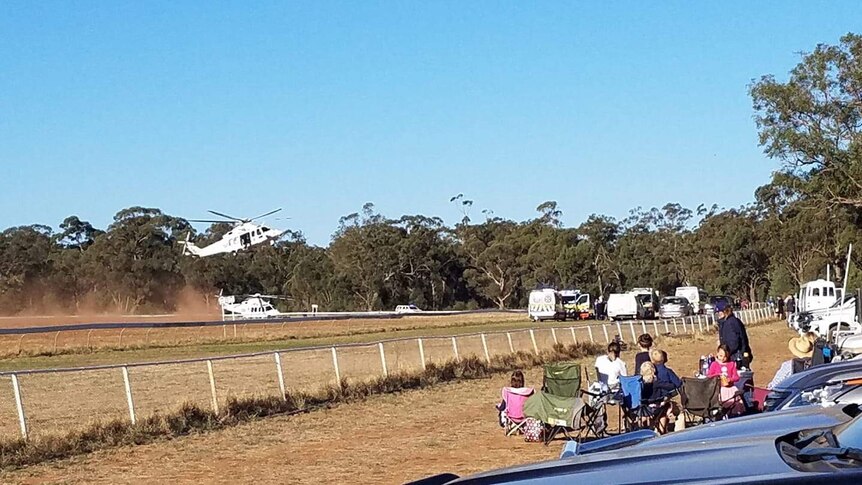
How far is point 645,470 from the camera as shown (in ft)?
8.64

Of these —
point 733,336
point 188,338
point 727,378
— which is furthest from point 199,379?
point 188,338

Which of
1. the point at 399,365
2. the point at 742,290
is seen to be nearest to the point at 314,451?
the point at 399,365

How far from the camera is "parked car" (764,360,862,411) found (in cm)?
919

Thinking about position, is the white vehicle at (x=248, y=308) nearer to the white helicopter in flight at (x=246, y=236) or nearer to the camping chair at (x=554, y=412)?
the white helicopter in flight at (x=246, y=236)

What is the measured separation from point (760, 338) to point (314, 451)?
30.3 meters

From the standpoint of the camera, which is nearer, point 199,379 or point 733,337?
point 733,337

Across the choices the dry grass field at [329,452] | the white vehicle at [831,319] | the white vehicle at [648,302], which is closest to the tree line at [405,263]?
the white vehicle at [648,302]

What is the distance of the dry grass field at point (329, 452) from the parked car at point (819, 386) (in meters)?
3.22

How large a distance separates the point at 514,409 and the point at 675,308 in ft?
167

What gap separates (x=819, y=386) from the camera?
9.73 meters

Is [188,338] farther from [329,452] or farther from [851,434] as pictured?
[851,434]

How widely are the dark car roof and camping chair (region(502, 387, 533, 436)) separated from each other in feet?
15.8

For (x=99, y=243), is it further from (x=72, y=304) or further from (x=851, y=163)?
(x=851, y=163)

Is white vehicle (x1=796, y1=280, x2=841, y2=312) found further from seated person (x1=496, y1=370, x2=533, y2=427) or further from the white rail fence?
seated person (x1=496, y1=370, x2=533, y2=427)
